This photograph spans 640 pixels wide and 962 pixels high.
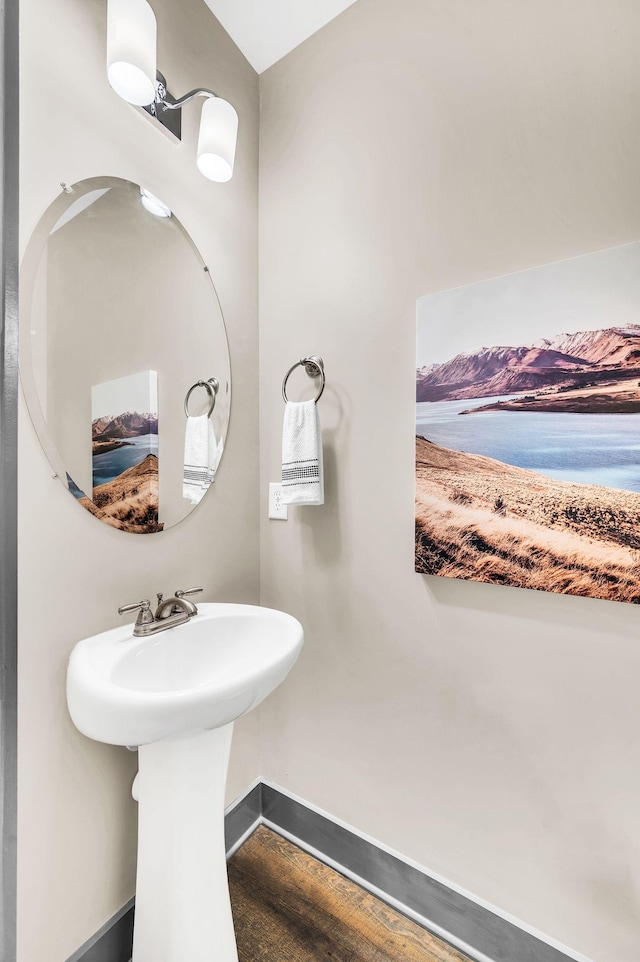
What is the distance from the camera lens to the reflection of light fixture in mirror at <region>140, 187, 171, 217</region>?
117cm

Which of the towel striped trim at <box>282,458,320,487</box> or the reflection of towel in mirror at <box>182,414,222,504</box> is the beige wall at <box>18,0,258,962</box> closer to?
the reflection of towel in mirror at <box>182,414,222,504</box>

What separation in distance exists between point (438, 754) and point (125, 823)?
2.73ft

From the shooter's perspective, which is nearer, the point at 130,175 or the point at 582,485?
the point at 582,485

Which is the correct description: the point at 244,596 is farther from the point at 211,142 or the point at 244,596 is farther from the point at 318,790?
the point at 211,142

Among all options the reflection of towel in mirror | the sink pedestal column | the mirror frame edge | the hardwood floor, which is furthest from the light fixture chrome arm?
the hardwood floor

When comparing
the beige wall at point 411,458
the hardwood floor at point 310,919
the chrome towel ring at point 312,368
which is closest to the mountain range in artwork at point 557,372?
the beige wall at point 411,458

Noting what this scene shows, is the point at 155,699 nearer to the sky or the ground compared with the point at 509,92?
nearer to the ground

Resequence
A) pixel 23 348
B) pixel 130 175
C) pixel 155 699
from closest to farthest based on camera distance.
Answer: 1. pixel 155 699
2. pixel 23 348
3. pixel 130 175

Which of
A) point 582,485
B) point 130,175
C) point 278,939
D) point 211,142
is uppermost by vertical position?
point 211,142

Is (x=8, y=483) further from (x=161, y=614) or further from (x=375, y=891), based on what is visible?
(x=375, y=891)

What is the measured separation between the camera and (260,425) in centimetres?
158

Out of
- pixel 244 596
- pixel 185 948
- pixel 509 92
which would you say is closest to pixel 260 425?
pixel 244 596

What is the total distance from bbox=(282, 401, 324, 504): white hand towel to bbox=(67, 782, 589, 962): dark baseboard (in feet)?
3.42

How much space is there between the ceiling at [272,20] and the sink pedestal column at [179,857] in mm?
2041
